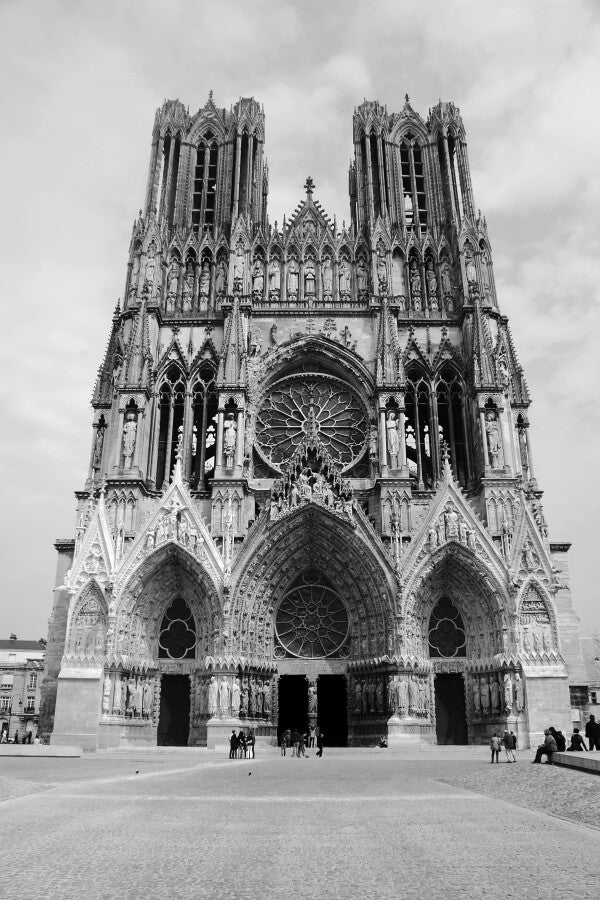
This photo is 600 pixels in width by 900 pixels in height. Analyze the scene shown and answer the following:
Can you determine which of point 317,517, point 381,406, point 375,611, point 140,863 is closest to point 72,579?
point 317,517

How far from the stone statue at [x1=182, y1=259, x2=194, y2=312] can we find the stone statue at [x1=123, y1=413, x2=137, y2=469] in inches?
254

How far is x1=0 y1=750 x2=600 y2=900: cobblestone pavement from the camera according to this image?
5715 mm

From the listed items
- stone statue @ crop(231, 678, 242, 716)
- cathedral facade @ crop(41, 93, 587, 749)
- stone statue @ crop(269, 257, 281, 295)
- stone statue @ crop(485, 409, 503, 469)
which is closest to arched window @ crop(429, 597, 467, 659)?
cathedral facade @ crop(41, 93, 587, 749)

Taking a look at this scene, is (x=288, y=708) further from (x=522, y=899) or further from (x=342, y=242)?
(x=522, y=899)

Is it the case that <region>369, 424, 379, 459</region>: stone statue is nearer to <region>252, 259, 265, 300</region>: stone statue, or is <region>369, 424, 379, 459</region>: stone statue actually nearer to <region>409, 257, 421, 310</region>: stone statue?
<region>409, 257, 421, 310</region>: stone statue

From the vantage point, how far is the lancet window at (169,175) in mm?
37312

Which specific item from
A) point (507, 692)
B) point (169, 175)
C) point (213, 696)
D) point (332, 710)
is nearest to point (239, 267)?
point (169, 175)

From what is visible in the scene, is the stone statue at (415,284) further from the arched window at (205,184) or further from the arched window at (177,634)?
the arched window at (177,634)

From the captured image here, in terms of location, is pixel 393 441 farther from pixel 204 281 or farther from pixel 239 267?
pixel 204 281

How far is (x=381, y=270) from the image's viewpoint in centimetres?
3500

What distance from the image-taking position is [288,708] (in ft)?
97.5

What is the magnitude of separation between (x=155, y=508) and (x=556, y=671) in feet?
50.4

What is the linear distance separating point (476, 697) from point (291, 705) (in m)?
7.02

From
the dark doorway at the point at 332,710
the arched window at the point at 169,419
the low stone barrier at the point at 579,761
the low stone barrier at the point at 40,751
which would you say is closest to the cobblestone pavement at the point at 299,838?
the low stone barrier at the point at 579,761
